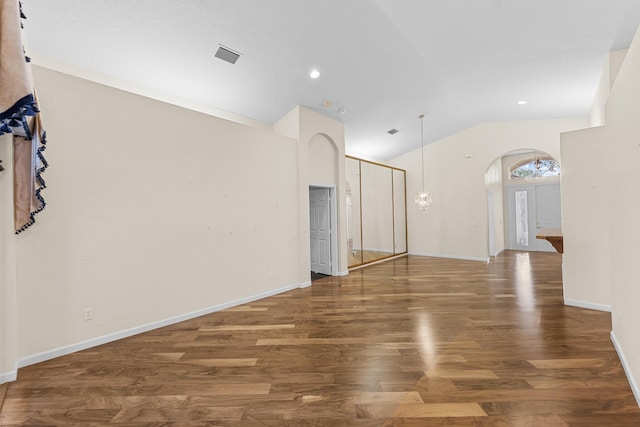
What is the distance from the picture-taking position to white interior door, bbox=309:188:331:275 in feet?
20.9

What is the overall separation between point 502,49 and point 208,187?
464cm

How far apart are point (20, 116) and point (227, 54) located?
9.19 ft

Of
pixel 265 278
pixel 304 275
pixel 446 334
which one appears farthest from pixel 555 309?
pixel 265 278

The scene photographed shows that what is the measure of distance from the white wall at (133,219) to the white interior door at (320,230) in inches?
72.2

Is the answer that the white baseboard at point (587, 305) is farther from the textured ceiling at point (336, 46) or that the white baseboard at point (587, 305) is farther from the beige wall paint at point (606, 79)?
the textured ceiling at point (336, 46)

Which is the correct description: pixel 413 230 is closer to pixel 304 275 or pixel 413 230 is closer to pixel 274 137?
pixel 304 275

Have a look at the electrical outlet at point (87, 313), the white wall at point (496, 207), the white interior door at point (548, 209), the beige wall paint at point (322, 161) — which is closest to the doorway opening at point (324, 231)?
the beige wall paint at point (322, 161)

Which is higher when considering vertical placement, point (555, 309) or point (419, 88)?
point (419, 88)

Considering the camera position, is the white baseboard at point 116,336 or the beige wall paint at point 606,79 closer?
the white baseboard at point 116,336

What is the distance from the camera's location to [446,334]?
3146 millimetres

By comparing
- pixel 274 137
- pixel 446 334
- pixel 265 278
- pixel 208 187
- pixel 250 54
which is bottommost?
pixel 446 334

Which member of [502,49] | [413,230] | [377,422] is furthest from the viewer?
[413,230]

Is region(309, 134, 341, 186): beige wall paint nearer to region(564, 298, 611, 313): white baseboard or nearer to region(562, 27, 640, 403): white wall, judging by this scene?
region(562, 27, 640, 403): white wall

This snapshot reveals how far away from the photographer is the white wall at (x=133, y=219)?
2.75 m
